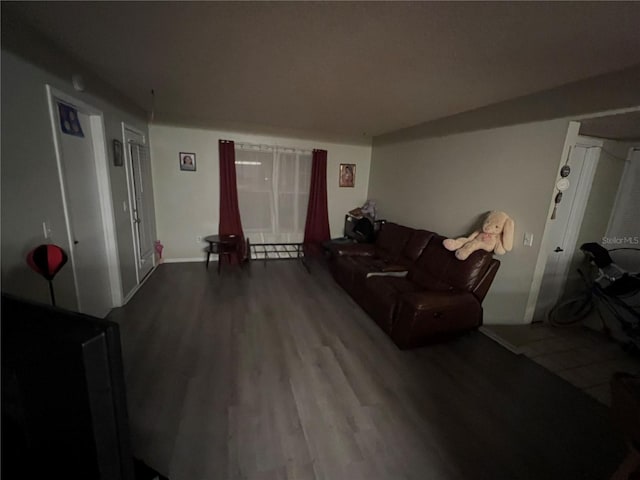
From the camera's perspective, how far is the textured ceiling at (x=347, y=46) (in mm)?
1351

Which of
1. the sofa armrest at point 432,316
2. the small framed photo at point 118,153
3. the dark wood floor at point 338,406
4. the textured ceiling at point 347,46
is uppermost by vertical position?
the textured ceiling at point 347,46

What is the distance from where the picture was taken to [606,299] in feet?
8.68

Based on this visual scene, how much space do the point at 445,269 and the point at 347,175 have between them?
2.84 metres

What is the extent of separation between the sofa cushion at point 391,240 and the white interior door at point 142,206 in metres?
3.34

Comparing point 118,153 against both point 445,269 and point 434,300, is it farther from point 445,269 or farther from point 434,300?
point 445,269

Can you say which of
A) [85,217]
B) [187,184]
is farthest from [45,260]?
[187,184]

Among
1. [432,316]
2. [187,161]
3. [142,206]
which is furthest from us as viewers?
[187,161]

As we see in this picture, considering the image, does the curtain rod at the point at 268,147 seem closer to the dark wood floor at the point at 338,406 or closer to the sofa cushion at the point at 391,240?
the sofa cushion at the point at 391,240

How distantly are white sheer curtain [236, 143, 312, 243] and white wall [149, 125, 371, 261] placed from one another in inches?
8.2

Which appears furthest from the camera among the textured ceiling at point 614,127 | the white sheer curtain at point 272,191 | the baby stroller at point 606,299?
the white sheer curtain at point 272,191

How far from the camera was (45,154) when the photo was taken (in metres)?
1.79

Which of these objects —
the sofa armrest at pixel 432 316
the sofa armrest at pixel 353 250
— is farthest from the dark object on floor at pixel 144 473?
the sofa armrest at pixel 353 250

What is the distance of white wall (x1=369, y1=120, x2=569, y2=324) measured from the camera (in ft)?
7.93

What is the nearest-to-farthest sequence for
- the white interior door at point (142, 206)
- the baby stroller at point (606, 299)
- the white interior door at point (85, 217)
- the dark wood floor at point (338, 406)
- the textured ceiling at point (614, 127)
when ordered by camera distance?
1. the dark wood floor at point (338, 406)
2. the textured ceiling at point (614, 127)
3. the white interior door at point (85, 217)
4. the baby stroller at point (606, 299)
5. the white interior door at point (142, 206)
